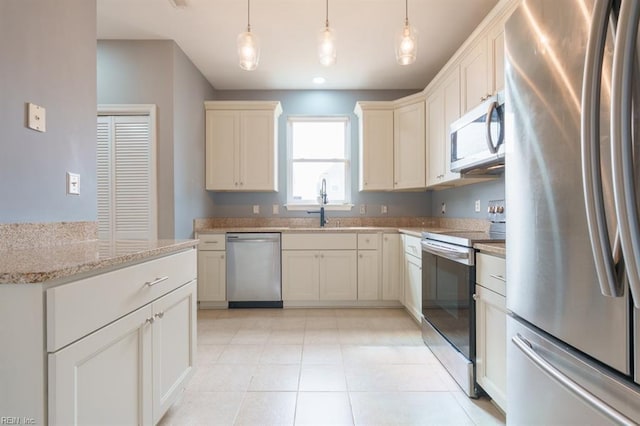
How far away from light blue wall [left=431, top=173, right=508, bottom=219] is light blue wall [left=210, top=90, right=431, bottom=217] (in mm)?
249

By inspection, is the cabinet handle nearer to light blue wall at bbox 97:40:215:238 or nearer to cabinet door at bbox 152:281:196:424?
cabinet door at bbox 152:281:196:424

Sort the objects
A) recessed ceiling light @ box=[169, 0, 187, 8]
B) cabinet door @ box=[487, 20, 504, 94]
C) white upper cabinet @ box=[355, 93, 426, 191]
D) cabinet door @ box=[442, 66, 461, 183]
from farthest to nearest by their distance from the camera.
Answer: white upper cabinet @ box=[355, 93, 426, 191] → cabinet door @ box=[442, 66, 461, 183] → recessed ceiling light @ box=[169, 0, 187, 8] → cabinet door @ box=[487, 20, 504, 94]

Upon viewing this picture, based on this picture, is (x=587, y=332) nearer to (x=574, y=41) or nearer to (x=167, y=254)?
(x=574, y=41)

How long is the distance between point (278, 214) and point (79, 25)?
2.68 metres

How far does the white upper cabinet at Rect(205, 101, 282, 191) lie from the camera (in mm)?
3768

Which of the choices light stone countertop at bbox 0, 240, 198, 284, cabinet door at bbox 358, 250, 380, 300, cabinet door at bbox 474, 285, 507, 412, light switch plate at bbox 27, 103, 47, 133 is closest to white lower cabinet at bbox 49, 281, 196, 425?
light stone countertop at bbox 0, 240, 198, 284

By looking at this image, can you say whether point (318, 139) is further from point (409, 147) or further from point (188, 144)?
point (188, 144)


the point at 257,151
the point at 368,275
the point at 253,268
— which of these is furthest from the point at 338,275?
the point at 257,151

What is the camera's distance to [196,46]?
10.0 ft

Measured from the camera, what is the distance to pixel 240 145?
12.4 feet

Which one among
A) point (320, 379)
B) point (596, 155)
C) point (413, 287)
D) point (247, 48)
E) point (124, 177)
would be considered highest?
point (247, 48)

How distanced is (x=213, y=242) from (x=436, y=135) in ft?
8.49

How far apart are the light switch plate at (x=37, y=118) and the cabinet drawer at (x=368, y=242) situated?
8.95ft

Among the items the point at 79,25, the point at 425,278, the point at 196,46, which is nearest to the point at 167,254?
the point at 79,25
